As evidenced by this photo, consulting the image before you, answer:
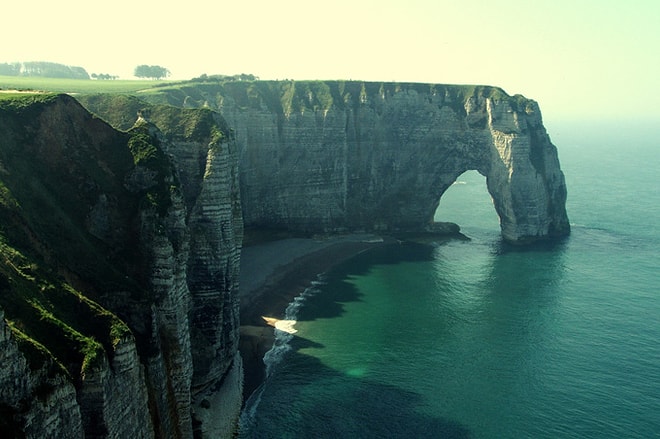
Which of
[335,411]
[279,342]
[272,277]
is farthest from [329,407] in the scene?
[272,277]

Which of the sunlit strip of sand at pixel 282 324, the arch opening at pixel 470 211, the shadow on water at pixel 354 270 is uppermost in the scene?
the arch opening at pixel 470 211

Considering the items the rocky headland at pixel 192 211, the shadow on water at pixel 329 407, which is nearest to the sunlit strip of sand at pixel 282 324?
the rocky headland at pixel 192 211

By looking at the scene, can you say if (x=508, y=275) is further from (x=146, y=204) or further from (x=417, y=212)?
(x=146, y=204)

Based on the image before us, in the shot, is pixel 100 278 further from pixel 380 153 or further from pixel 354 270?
pixel 380 153

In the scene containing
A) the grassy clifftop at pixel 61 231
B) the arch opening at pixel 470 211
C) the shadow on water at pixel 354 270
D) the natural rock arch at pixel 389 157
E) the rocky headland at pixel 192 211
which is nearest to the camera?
the grassy clifftop at pixel 61 231

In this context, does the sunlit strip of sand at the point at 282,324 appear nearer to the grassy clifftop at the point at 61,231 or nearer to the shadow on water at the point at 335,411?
the shadow on water at the point at 335,411

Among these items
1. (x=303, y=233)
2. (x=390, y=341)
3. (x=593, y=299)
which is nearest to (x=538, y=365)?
(x=390, y=341)
